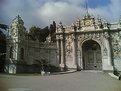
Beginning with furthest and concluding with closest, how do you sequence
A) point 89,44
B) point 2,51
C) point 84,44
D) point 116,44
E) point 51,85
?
1. point 89,44
2. point 84,44
3. point 116,44
4. point 2,51
5. point 51,85

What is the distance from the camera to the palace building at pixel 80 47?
12.6 meters

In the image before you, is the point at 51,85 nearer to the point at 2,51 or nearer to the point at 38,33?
the point at 2,51

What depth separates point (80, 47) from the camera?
13.9 metres

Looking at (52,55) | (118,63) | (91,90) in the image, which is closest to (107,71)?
(118,63)

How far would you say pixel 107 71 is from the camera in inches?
495

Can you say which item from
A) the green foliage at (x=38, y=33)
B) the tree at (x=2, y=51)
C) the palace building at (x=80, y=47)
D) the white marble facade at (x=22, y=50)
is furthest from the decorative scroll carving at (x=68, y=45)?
the green foliage at (x=38, y=33)

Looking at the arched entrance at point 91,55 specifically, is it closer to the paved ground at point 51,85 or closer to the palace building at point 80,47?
the palace building at point 80,47

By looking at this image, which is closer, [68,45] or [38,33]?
[68,45]

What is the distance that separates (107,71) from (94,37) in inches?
97.8

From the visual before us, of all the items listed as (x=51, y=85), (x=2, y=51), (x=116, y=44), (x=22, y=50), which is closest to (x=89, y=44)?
(x=116, y=44)

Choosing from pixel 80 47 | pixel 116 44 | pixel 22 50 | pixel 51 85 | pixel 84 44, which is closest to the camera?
pixel 51 85

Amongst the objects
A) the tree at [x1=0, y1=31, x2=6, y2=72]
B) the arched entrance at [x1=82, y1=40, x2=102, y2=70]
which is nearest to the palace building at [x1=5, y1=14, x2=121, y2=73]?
the arched entrance at [x1=82, y1=40, x2=102, y2=70]

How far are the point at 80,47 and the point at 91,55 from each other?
3.43 ft

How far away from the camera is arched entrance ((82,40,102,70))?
14.0 meters
